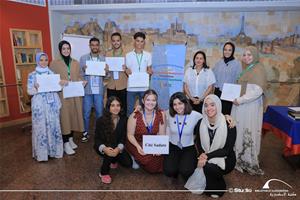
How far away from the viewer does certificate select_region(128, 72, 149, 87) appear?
3.45 m

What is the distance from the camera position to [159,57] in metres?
3.83

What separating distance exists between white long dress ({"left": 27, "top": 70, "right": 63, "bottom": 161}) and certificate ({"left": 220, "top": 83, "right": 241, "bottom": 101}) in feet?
6.95

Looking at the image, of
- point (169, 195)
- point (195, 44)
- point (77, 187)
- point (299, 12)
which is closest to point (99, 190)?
point (77, 187)

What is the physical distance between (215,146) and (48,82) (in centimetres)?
214

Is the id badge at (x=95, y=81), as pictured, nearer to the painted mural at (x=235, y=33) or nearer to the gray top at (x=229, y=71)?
the gray top at (x=229, y=71)

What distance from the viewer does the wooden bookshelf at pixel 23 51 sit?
4.55m

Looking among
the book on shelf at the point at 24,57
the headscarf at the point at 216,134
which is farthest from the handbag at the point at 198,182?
the book on shelf at the point at 24,57

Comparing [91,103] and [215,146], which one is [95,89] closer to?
[91,103]

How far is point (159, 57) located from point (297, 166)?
2399 mm

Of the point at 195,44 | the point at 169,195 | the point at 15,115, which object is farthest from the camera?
the point at 195,44

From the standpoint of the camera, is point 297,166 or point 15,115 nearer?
point 297,166

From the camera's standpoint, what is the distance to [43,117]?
309 cm

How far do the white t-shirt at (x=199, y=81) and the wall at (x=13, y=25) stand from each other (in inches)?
131

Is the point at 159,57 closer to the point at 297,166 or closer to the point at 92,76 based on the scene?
the point at 92,76
